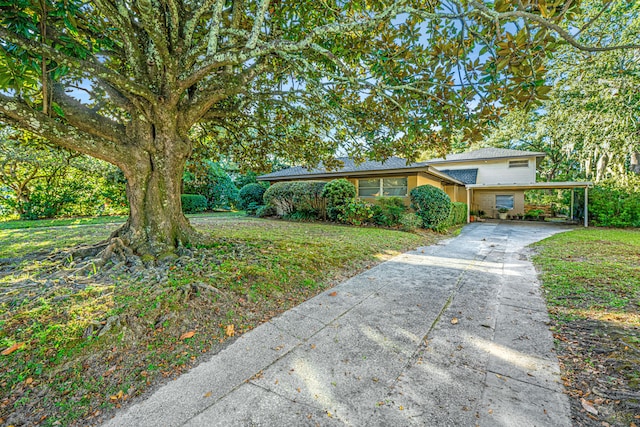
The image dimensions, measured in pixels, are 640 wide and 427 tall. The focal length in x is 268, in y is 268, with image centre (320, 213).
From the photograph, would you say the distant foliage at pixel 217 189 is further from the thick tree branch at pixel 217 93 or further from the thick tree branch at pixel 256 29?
the thick tree branch at pixel 256 29

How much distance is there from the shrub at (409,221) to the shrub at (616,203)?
1055 cm

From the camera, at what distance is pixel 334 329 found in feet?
9.99

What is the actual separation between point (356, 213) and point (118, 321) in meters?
9.62

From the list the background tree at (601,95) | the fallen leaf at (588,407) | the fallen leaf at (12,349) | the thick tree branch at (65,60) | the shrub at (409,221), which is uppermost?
the background tree at (601,95)

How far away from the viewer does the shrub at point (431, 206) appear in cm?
1073

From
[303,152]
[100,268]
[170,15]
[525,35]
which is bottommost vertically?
[100,268]

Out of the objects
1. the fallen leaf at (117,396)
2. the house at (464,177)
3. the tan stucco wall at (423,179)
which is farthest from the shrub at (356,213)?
the fallen leaf at (117,396)

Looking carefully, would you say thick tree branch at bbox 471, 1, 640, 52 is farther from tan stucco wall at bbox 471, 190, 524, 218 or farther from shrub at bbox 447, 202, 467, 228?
tan stucco wall at bbox 471, 190, 524, 218

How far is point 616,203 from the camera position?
1312cm

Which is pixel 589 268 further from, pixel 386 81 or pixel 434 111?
pixel 386 81

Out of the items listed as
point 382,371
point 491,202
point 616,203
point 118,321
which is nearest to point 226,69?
point 118,321

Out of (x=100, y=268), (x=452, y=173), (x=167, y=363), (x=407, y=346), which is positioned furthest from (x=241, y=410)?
(x=452, y=173)

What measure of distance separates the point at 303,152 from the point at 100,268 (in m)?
4.90

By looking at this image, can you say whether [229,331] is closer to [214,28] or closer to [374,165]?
[214,28]
